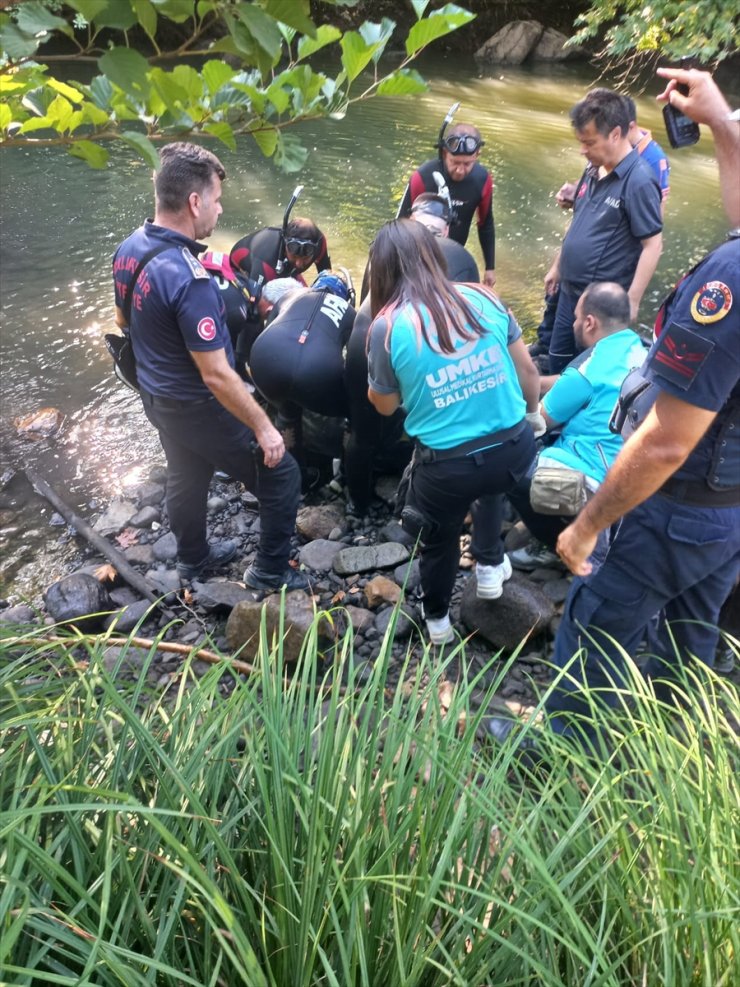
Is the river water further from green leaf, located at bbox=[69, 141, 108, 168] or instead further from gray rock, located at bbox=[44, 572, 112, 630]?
green leaf, located at bbox=[69, 141, 108, 168]

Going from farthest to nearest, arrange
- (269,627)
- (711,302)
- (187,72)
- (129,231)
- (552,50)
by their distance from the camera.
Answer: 1. (552,50)
2. (129,231)
3. (269,627)
4. (711,302)
5. (187,72)

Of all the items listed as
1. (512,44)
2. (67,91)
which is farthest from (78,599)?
(512,44)

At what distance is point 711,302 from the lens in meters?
1.68

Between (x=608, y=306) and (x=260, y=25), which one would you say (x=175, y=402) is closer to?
(x=608, y=306)

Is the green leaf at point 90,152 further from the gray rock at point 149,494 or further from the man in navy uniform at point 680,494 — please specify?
the gray rock at point 149,494

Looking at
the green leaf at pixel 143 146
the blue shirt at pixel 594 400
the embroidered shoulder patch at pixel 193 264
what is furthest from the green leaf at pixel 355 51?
the blue shirt at pixel 594 400

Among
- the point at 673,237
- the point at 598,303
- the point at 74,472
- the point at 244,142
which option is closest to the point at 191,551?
the point at 74,472

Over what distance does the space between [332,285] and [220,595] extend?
5.83 ft

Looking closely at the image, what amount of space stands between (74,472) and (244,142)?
6874 mm

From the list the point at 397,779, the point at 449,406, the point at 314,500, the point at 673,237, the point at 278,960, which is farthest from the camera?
the point at 673,237

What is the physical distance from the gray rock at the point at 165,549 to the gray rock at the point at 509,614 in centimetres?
178

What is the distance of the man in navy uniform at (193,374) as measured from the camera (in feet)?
9.78

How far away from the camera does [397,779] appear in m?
1.54

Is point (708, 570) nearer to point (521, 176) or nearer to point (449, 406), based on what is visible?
point (449, 406)
